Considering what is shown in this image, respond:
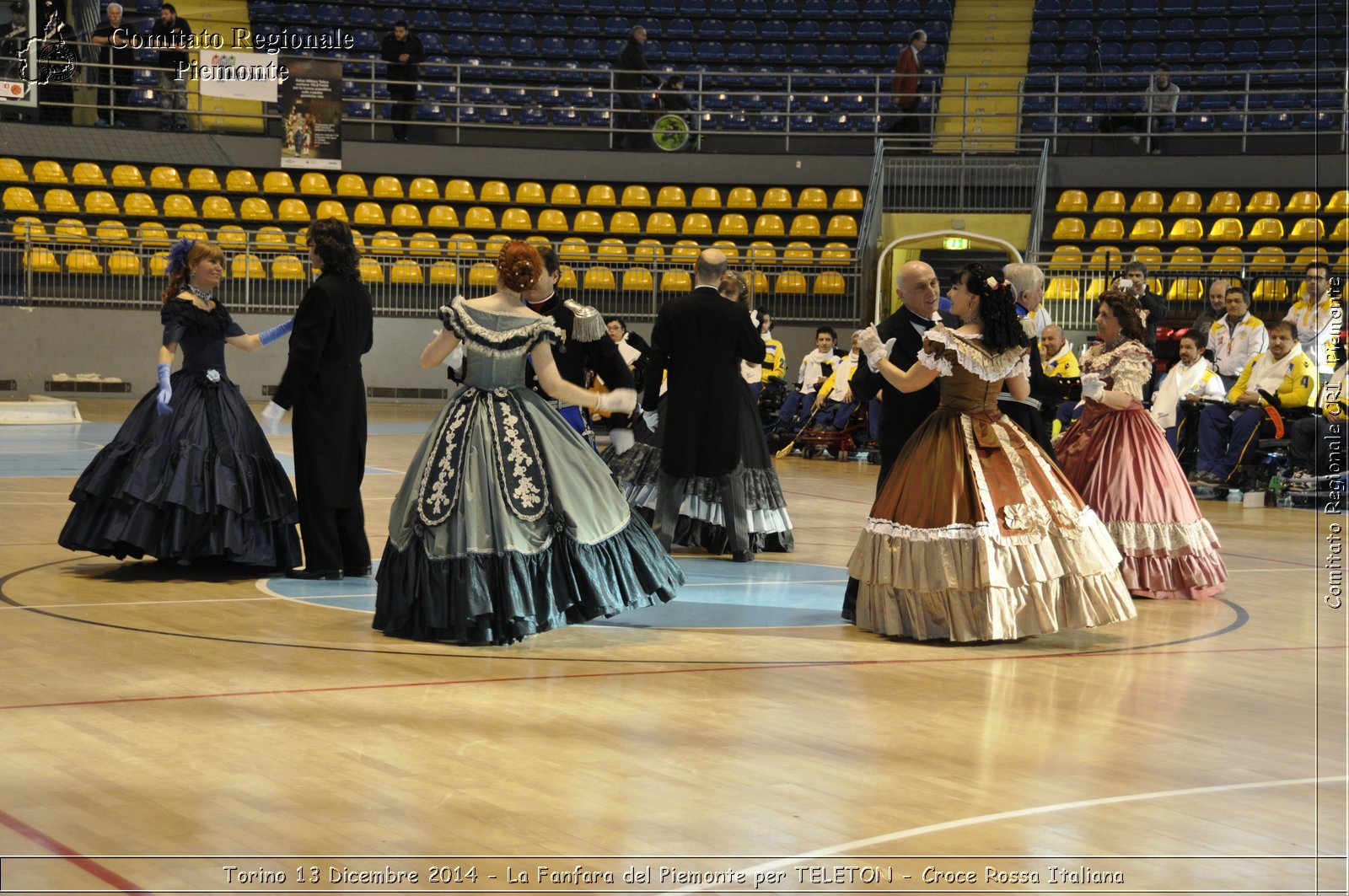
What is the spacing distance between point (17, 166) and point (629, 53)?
9.14 metres

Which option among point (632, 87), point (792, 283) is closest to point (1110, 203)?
point (792, 283)

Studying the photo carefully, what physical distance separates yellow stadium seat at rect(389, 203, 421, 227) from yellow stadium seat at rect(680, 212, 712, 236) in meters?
4.01

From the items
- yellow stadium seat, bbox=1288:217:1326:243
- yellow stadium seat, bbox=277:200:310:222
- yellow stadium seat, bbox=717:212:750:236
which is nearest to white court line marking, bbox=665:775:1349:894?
yellow stadium seat, bbox=1288:217:1326:243

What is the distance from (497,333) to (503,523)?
0.81 m

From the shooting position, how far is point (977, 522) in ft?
20.0

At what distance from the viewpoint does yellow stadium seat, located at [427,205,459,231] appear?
22.2 metres

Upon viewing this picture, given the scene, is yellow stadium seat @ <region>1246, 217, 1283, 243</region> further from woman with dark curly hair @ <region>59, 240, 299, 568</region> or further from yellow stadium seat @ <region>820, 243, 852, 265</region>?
woman with dark curly hair @ <region>59, 240, 299, 568</region>

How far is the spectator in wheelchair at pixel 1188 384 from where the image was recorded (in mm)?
12789

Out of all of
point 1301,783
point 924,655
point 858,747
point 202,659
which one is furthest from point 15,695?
point 1301,783

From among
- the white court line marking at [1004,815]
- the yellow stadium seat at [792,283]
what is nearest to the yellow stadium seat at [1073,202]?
the yellow stadium seat at [792,283]

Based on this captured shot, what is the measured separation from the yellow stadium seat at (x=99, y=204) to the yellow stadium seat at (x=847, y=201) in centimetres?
1054

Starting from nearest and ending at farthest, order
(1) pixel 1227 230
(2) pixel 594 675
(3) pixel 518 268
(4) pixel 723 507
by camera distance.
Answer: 1. (2) pixel 594 675
2. (3) pixel 518 268
3. (4) pixel 723 507
4. (1) pixel 1227 230

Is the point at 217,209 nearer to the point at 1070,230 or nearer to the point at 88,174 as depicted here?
the point at 88,174

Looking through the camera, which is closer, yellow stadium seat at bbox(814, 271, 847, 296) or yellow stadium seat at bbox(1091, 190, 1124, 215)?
yellow stadium seat at bbox(1091, 190, 1124, 215)
